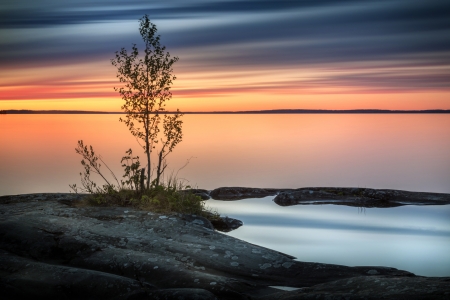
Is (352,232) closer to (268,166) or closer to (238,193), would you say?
(238,193)

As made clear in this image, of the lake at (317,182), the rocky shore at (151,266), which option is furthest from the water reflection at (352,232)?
the rocky shore at (151,266)

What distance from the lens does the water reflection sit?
12.1 m

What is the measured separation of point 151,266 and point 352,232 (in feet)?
25.3

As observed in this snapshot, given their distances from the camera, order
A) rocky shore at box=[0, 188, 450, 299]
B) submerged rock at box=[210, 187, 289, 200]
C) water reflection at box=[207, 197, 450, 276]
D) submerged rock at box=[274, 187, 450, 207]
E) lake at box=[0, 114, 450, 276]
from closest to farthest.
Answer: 1. rocky shore at box=[0, 188, 450, 299]
2. water reflection at box=[207, 197, 450, 276]
3. lake at box=[0, 114, 450, 276]
4. submerged rock at box=[274, 187, 450, 207]
5. submerged rock at box=[210, 187, 289, 200]

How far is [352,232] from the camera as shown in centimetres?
1470

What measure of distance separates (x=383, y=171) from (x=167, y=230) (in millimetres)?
23684

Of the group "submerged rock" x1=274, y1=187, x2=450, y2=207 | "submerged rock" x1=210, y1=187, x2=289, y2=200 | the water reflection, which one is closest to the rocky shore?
→ the water reflection

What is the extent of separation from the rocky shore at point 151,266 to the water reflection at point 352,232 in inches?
89.5

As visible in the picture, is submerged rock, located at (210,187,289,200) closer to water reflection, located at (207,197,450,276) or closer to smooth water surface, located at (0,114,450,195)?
water reflection, located at (207,197,450,276)

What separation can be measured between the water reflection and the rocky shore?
2273mm

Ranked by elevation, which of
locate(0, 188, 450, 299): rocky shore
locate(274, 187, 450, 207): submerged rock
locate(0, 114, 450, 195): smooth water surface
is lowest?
locate(0, 188, 450, 299): rocky shore

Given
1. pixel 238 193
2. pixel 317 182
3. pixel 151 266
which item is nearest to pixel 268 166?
pixel 317 182

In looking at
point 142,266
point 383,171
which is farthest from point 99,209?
point 383,171

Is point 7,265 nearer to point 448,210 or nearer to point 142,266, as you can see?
point 142,266
